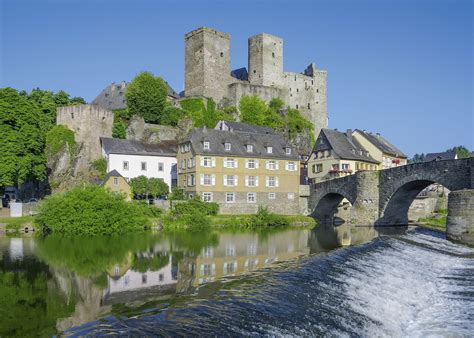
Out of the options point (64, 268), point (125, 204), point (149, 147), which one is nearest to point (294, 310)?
point (64, 268)

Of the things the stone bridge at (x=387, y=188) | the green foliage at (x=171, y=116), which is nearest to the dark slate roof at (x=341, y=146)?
the stone bridge at (x=387, y=188)

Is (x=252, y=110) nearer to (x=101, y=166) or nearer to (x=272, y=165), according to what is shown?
(x=272, y=165)

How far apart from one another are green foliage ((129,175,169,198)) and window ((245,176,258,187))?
825cm

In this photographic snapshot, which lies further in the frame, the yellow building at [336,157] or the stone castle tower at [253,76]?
the stone castle tower at [253,76]

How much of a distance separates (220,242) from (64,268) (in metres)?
11.2

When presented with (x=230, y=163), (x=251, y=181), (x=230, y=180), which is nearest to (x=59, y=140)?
(x=230, y=163)

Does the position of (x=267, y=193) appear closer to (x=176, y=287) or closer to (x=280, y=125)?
(x=280, y=125)

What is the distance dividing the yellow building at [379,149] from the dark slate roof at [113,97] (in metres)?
29.3

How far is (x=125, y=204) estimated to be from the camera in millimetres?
34688

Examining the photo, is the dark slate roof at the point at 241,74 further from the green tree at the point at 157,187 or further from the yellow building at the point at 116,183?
the yellow building at the point at 116,183

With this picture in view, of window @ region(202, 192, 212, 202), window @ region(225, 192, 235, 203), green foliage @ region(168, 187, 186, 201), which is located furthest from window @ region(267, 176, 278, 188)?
green foliage @ region(168, 187, 186, 201)

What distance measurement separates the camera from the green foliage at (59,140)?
50969mm

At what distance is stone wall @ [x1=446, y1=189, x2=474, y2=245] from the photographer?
29156 millimetres

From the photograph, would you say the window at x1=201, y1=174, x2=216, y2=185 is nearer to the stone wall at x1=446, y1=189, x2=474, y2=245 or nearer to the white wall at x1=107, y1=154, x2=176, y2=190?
the white wall at x1=107, y1=154, x2=176, y2=190
